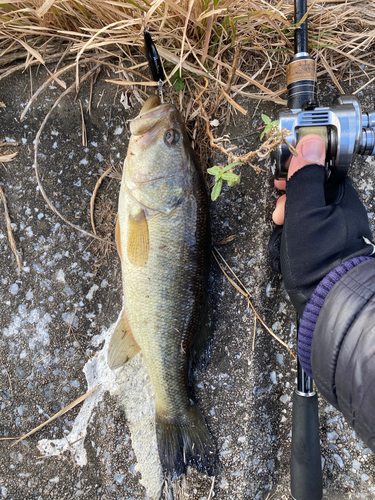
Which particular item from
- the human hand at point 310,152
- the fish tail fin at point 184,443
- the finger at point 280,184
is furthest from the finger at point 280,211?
the fish tail fin at point 184,443

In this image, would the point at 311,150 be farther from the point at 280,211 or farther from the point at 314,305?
the point at 314,305

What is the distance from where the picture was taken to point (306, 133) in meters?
1.65

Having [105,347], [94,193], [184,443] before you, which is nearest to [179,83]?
[94,193]

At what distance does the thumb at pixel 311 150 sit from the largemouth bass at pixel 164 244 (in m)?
0.61

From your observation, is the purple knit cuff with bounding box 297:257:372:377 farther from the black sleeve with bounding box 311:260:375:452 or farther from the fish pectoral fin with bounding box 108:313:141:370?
the fish pectoral fin with bounding box 108:313:141:370

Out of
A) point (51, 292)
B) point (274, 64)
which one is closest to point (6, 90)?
point (51, 292)

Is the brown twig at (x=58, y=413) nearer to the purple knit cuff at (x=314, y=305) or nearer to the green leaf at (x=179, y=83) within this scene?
→ the purple knit cuff at (x=314, y=305)

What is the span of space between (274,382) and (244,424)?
1.13 feet

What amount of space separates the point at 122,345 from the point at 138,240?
2.42 feet

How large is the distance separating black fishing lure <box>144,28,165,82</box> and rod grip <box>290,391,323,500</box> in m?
2.11

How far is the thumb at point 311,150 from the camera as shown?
1638mm

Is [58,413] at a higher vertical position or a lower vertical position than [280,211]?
lower

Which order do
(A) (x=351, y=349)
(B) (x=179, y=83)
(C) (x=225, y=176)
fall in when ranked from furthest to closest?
(B) (x=179, y=83), (C) (x=225, y=176), (A) (x=351, y=349)

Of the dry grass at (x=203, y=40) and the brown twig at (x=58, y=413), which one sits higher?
the dry grass at (x=203, y=40)
